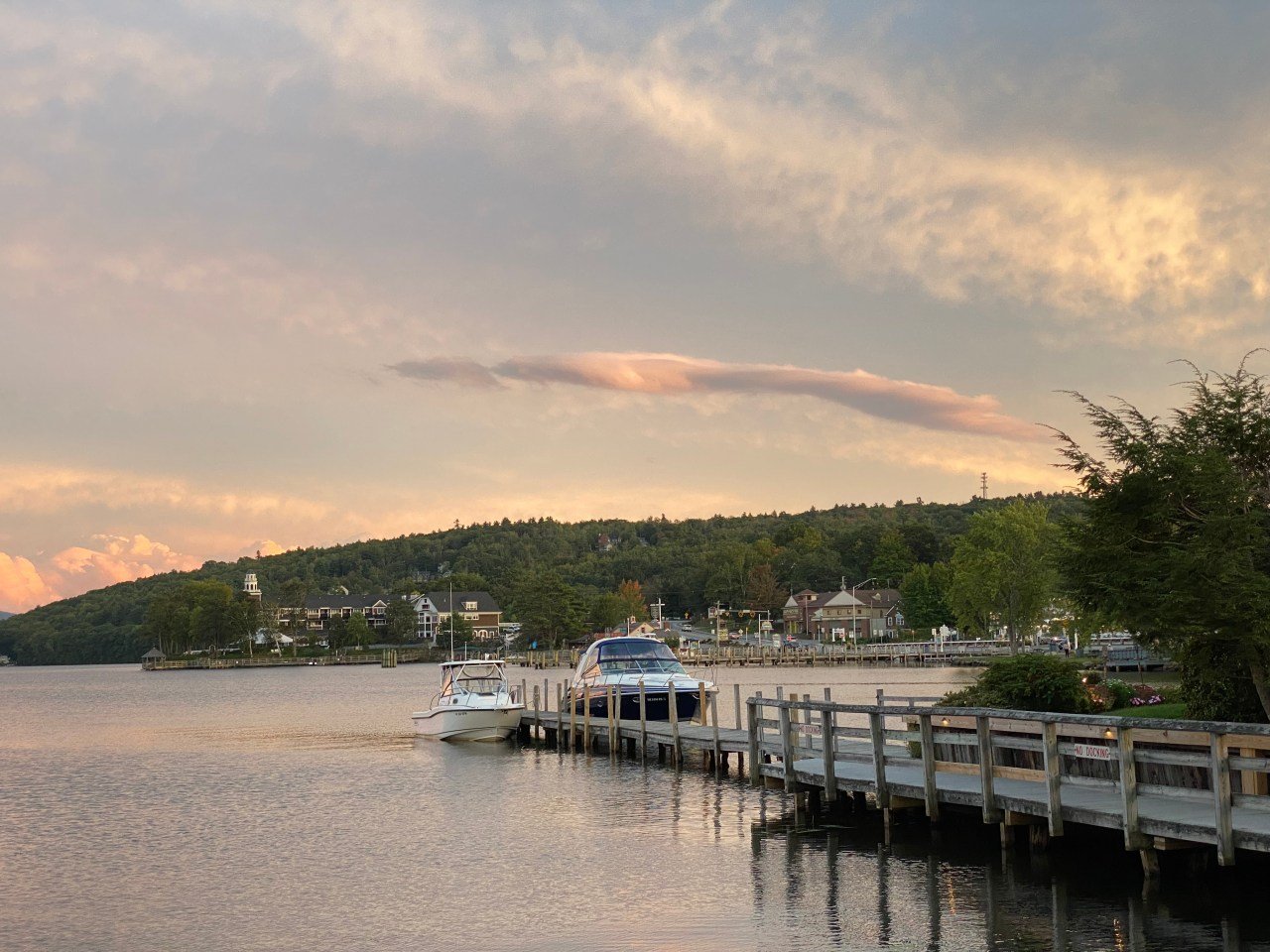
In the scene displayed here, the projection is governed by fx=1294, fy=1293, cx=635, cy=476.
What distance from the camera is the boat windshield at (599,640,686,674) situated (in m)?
46.4

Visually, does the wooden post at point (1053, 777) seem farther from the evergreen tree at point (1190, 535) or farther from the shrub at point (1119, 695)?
the shrub at point (1119, 695)

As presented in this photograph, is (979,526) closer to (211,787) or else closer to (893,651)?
(893,651)

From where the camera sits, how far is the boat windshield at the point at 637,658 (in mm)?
46375

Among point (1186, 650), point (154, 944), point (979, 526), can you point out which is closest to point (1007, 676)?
point (1186, 650)

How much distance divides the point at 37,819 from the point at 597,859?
16932 mm

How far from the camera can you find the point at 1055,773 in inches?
744

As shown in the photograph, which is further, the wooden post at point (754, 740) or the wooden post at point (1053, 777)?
the wooden post at point (754, 740)

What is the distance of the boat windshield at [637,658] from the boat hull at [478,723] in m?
4.85

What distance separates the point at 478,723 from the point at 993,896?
32498 mm

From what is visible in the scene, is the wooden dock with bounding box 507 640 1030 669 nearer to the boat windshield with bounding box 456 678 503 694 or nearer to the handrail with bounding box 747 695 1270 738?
the boat windshield with bounding box 456 678 503 694

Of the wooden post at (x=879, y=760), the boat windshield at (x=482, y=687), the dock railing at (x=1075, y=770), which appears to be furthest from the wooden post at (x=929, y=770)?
the boat windshield at (x=482, y=687)

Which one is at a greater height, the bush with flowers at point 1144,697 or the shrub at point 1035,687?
the shrub at point 1035,687

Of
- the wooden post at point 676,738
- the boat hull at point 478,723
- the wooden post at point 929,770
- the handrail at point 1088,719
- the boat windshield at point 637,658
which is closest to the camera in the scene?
the handrail at point 1088,719

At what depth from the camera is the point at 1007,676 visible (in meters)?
25.7
